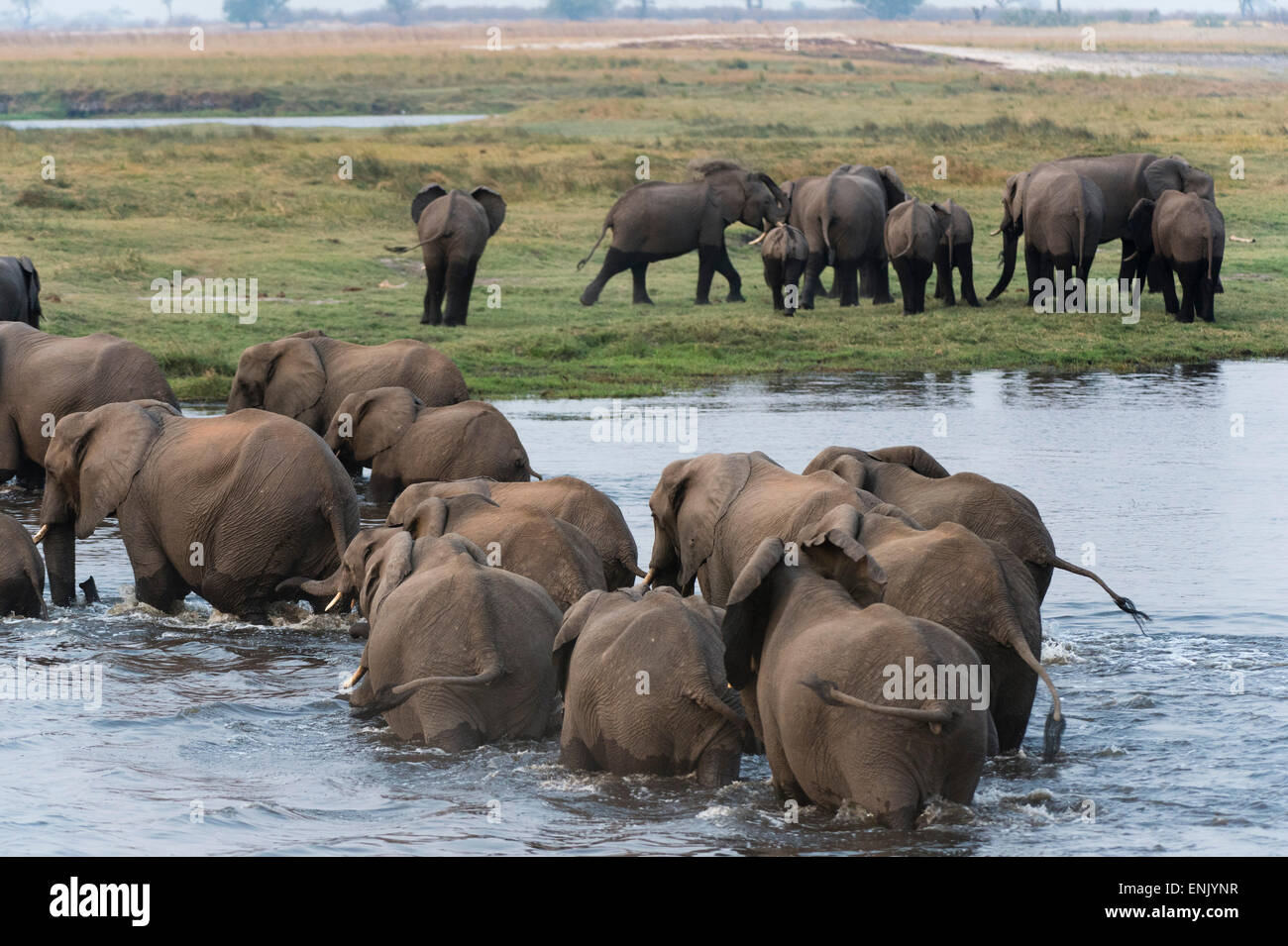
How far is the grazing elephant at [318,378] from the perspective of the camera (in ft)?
50.2

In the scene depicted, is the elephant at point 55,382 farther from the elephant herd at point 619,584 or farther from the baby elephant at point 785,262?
the baby elephant at point 785,262

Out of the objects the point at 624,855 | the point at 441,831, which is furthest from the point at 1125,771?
the point at 441,831

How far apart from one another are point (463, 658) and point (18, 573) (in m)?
3.91

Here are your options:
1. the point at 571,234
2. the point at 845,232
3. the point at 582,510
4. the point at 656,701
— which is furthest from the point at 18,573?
the point at 571,234

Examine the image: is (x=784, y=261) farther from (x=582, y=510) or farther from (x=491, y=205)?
(x=582, y=510)

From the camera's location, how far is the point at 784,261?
2600cm

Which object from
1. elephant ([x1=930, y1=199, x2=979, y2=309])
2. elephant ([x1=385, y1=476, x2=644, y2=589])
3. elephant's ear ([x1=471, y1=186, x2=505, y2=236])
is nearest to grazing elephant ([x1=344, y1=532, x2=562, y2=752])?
elephant ([x1=385, y1=476, x2=644, y2=589])

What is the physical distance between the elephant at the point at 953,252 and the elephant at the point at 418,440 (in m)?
12.9

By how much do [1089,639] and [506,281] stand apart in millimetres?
18420

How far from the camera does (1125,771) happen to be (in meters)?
8.20

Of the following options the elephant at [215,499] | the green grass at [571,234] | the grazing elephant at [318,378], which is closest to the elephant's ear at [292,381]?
the grazing elephant at [318,378]

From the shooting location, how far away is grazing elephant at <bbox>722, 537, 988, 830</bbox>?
6.90 m

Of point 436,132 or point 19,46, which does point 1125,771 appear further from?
point 19,46

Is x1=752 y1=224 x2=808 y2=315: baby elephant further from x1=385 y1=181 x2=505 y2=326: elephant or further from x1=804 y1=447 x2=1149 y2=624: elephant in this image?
x1=804 y1=447 x2=1149 y2=624: elephant
